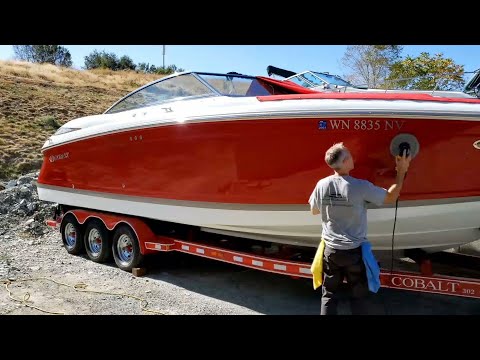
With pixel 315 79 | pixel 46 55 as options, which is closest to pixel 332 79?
pixel 315 79

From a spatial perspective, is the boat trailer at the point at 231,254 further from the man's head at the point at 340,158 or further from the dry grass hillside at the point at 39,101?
the dry grass hillside at the point at 39,101

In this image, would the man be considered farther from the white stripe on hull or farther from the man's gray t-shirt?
the white stripe on hull

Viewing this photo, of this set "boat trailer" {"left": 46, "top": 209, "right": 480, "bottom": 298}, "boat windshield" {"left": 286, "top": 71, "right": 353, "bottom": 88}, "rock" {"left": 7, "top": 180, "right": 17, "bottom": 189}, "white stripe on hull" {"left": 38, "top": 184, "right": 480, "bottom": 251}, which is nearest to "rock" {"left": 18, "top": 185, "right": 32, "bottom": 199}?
"rock" {"left": 7, "top": 180, "right": 17, "bottom": 189}

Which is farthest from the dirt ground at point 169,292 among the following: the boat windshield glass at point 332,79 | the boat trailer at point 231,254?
the boat windshield glass at point 332,79

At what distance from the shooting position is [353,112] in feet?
12.3

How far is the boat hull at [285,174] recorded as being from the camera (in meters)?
3.70

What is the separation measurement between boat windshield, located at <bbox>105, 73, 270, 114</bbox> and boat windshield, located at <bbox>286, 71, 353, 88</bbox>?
105 cm

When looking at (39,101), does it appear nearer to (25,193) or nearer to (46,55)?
(25,193)

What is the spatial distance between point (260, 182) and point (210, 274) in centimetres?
184

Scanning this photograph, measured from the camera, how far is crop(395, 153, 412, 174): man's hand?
141 inches

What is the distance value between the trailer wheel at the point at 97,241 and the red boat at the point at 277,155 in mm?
518

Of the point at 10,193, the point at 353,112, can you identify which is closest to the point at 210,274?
the point at 353,112

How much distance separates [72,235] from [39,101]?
46.3ft
